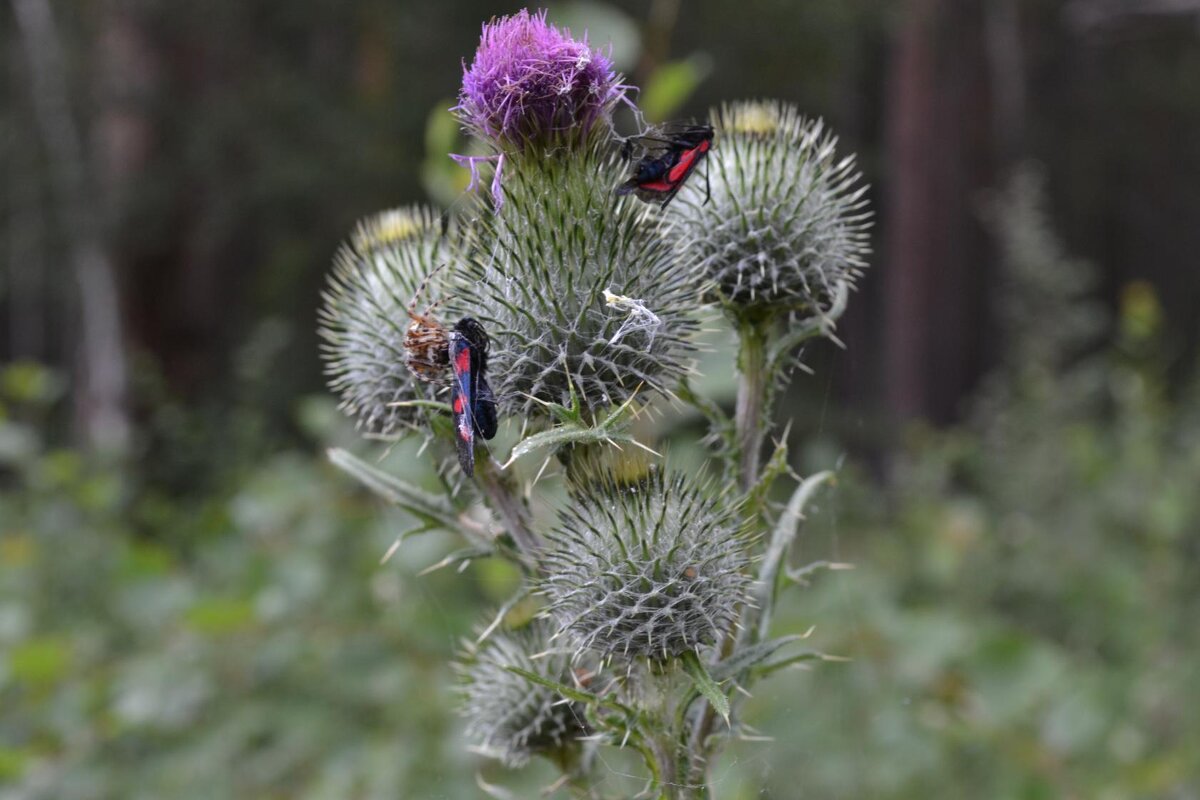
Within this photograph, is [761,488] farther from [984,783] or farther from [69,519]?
[69,519]

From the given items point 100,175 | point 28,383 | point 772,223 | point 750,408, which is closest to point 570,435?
point 750,408

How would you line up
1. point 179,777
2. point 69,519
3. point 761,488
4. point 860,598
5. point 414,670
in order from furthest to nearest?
point 69,519 < point 860,598 < point 414,670 < point 179,777 < point 761,488

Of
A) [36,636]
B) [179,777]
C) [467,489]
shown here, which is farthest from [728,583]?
[36,636]

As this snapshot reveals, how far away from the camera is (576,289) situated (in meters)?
2.26

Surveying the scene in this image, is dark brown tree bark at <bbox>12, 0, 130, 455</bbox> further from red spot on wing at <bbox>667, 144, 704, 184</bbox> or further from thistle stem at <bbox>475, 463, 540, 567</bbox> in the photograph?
red spot on wing at <bbox>667, 144, 704, 184</bbox>

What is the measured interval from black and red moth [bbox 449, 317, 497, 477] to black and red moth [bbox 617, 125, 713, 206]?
0.52 meters

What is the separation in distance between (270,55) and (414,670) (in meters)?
11.8

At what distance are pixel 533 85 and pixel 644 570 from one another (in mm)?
1064

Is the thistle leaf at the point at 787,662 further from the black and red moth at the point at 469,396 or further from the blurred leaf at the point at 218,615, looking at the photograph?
the blurred leaf at the point at 218,615

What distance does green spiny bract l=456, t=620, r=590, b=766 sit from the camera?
232 cm

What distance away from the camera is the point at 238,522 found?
5.89m

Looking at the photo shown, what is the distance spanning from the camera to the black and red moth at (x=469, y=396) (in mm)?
1995

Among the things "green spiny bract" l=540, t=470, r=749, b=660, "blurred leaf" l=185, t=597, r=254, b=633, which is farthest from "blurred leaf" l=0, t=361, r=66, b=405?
"green spiny bract" l=540, t=470, r=749, b=660

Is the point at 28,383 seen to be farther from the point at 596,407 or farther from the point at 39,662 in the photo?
the point at 596,407
